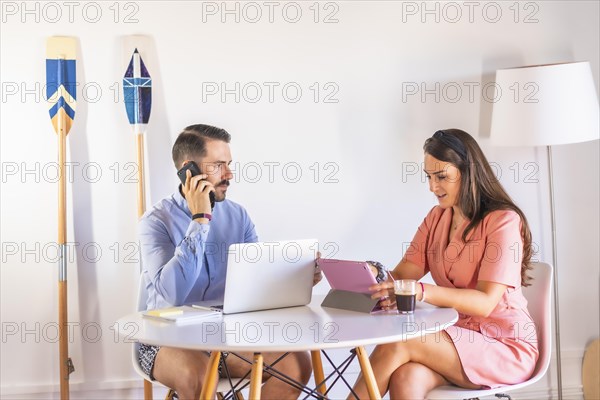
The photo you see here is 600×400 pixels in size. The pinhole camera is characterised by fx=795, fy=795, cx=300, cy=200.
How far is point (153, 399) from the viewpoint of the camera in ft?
11.1

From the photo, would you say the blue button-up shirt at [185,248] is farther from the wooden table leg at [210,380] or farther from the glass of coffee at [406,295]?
the glass of coffee at [406,295]

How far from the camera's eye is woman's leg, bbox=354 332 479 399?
2.32m

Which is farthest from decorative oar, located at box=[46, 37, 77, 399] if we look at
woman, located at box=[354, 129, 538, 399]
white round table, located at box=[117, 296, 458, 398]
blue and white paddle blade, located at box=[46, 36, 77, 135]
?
woman, located at box=[354, 129, 538, 399]

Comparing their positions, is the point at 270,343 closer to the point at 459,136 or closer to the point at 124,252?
the point at 459,136

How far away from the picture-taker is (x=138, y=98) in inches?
126

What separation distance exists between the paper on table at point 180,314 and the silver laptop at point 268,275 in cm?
5

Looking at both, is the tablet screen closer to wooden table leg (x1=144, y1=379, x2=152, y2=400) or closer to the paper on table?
the paper on table

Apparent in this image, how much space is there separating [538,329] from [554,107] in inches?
42.0

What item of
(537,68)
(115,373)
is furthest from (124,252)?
(537,68)

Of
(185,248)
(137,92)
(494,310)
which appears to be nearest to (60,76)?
(137,92)

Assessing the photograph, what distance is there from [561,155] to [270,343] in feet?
7.36

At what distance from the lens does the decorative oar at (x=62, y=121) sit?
3.17m

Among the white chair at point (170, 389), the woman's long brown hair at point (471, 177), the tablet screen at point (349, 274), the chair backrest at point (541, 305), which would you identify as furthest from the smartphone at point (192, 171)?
the chair backrest at point (541, 305)

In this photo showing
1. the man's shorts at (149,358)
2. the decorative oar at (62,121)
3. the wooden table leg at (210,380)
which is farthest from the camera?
the decorative oar at (62,121)
